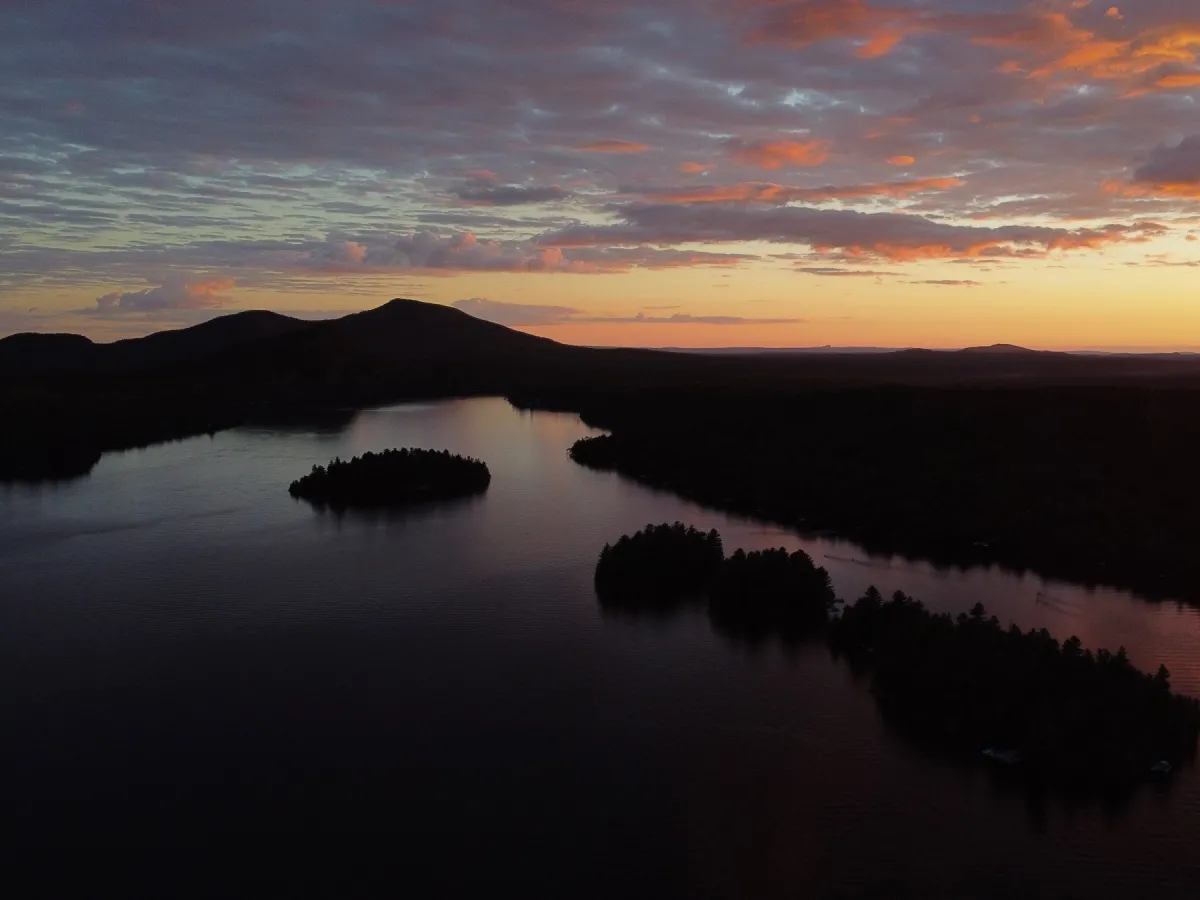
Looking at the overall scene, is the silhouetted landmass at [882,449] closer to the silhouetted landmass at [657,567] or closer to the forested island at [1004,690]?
the silhouetted landmass at [657,567]

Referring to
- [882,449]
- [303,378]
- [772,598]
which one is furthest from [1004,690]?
[303,378]

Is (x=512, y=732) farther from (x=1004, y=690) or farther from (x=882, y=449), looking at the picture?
(x=882, y=449)

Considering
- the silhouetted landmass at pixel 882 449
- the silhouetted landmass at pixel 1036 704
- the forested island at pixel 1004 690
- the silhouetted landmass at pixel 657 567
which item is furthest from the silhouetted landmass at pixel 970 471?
the silhouetted landmass at pixel 1036 704

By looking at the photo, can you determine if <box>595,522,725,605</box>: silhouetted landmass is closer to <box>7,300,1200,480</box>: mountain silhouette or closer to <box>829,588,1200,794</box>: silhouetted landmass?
<box>829,588,1200,794</box>: silhouetted landmass

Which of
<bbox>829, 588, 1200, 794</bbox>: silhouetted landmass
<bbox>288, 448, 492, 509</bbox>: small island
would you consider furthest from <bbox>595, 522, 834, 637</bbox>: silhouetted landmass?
<bbox>288, 448, 492, 509</bbox>: small island

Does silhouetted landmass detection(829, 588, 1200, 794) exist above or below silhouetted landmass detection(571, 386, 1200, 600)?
below

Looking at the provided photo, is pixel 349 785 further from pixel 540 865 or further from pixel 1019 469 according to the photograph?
pixel 1019 469

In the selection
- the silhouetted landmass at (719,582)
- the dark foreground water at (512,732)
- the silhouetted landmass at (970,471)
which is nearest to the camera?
the dark foreground water at (512,732)
